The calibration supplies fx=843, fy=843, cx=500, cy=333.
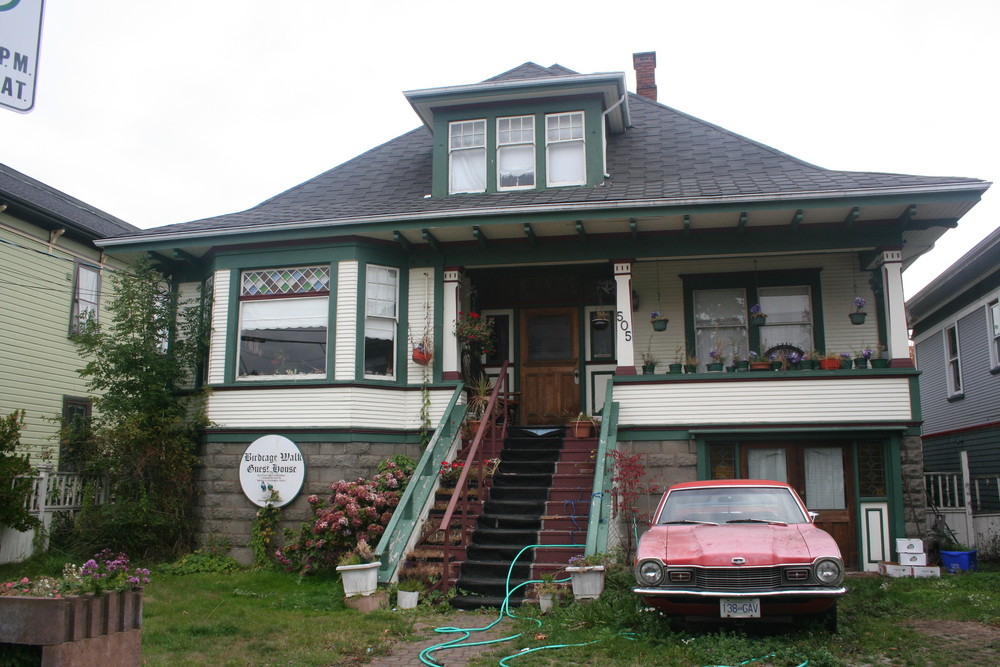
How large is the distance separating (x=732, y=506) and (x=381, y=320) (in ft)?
23.2

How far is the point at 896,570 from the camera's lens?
11.3m

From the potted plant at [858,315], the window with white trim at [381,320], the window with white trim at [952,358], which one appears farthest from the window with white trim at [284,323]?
the window with white trim at [952,358]

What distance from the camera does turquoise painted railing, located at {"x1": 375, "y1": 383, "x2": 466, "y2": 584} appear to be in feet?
33.4

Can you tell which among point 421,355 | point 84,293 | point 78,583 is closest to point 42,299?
point 84,293

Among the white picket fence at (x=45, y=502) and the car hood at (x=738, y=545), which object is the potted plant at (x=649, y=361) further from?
the white picket fence at (x=45, y=502)

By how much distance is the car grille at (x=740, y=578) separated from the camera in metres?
7.02

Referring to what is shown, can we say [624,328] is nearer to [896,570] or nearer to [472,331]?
[472,331]

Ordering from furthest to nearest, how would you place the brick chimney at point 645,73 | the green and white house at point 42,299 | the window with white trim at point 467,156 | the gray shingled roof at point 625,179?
the brick chimney at point 645,73
the green and white house at point 42,299
the window with white trim at point 467,156
the gray shingled roof at point 625,179

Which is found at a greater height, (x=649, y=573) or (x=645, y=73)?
(x=645, y=73)

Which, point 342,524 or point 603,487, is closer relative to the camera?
point 342,524

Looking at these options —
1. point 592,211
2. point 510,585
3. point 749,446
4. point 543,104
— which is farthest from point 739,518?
point 543,104

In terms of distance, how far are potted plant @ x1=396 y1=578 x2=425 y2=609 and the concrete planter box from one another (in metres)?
4.06

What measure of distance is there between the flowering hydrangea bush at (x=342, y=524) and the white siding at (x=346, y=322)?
1.97m

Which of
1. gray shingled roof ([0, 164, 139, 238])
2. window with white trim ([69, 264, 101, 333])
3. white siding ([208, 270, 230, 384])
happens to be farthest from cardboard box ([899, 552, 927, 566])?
gray shingled roof ([0, 164, 139, 238])
